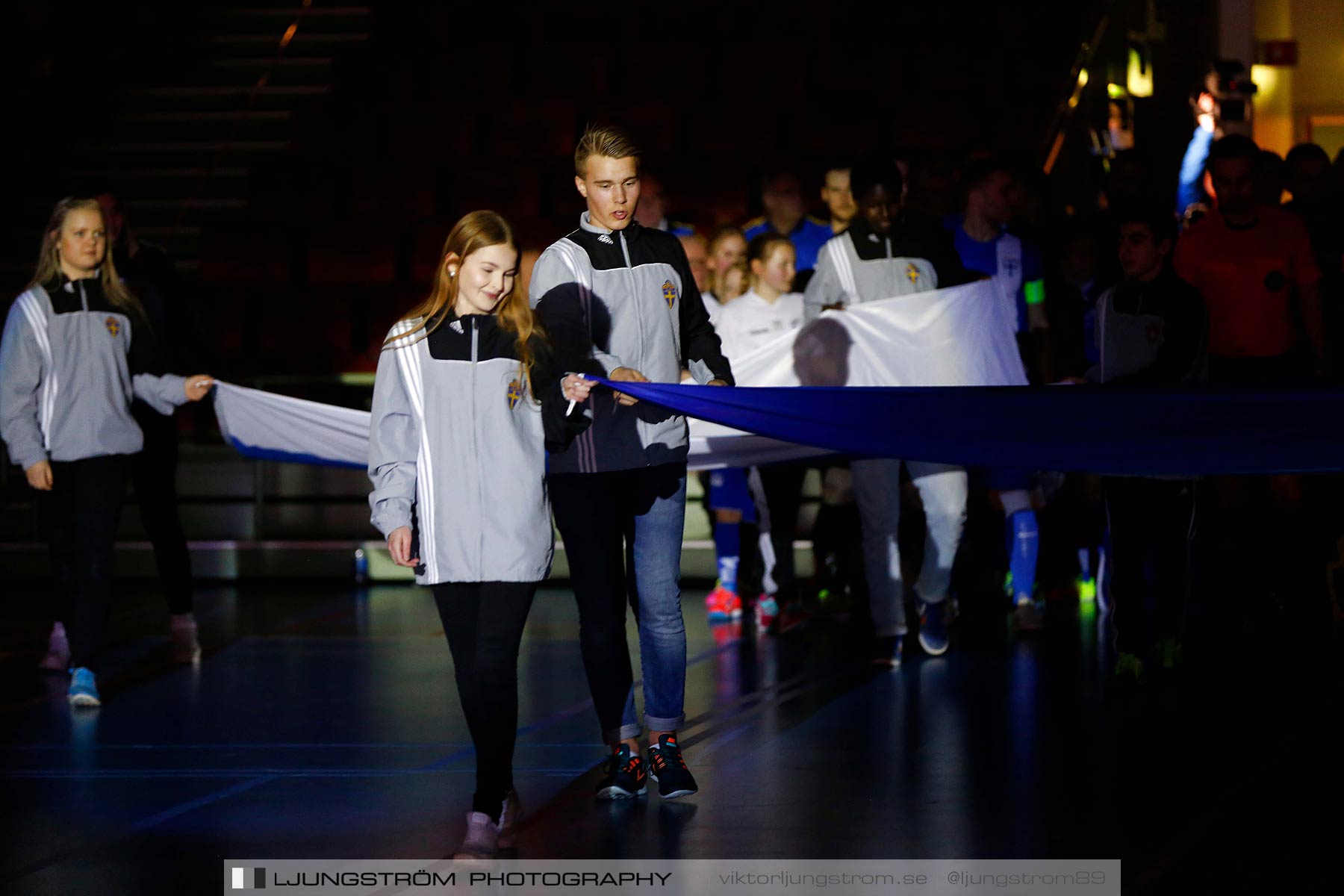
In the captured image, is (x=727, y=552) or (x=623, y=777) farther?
(x=727, y=552)

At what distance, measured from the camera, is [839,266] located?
200 inches

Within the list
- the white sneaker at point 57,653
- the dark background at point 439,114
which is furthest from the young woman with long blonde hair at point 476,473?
the dark background at point 439,114

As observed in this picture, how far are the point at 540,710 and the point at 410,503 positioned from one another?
1513 millimetres

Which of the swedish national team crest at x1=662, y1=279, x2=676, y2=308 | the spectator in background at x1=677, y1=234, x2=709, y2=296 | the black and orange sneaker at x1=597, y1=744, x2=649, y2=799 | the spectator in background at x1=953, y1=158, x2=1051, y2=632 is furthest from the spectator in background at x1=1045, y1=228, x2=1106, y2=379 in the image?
the black and orange sneaker at x1=597, y1=744, x2=649, y2=799

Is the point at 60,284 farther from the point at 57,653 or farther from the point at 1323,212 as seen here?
the point at 1323,212

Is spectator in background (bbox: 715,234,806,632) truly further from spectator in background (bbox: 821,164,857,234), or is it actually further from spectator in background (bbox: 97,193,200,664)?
spectator in background (bbox: 97,193,200,664)

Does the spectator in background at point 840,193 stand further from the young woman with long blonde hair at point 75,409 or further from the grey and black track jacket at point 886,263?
the young woman with long blonde hair at point 75,409

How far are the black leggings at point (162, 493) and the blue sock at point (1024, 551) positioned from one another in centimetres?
277

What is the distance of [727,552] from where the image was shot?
20.6 ft

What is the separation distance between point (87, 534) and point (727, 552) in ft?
8.04

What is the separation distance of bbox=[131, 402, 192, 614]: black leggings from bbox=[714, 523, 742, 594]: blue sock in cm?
194

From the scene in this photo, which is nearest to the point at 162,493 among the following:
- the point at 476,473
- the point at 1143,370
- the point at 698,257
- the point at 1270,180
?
the point at 698,257

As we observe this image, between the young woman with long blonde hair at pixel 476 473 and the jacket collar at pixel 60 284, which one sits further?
the jacket collar at pixel 60 284

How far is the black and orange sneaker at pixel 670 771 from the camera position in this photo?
3.42m
